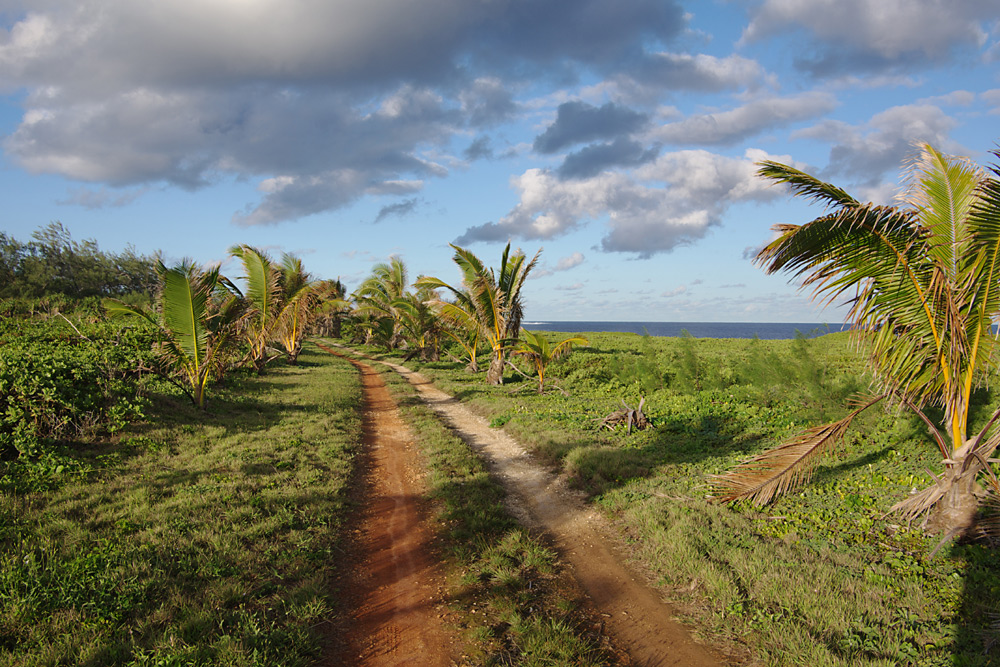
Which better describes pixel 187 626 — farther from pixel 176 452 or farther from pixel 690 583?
pixel 176 452

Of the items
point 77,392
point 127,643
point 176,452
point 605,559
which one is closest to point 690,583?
point 605,559

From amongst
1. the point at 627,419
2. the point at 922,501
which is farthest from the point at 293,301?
the point at 922,501

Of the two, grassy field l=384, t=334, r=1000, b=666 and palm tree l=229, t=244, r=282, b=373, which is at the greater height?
palm tree l=229, t=244, r=282, b=373

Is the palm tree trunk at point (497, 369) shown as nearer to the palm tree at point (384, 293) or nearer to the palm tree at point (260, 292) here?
the palm tree at point (260, 292)

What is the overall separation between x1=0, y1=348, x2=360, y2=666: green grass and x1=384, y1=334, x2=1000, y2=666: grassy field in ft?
11.2

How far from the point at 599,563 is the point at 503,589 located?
3.92 feet

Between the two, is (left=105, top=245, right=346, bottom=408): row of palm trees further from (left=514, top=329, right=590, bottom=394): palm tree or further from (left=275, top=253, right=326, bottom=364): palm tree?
(left=514, top=329, right=590, bottom=394): palm tree

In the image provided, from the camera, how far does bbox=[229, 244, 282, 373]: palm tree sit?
15.0m

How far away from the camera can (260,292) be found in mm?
15008

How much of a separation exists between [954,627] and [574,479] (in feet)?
14.4

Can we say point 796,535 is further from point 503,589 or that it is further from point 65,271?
point 65,271

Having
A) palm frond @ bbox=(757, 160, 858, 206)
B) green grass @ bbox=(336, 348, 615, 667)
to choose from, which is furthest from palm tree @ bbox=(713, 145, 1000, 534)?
green grass @ bbox=(336, 348, 615, 667)

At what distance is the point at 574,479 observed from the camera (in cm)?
738

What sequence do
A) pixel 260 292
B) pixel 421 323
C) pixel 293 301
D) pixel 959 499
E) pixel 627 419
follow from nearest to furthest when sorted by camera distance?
pixel 959 499, pixel 627 419, pixel 260 292, pixel 293 301, pixel 421 323
